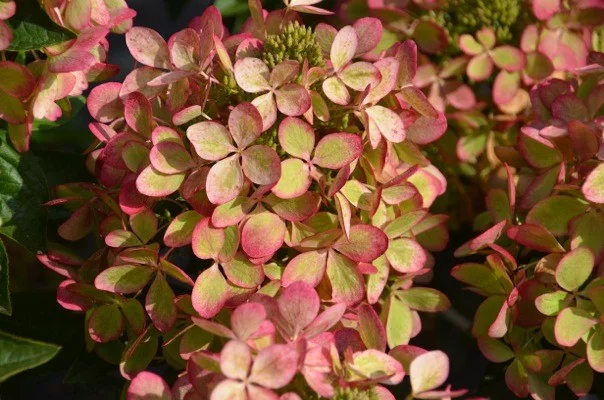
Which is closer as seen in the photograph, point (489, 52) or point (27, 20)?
point (27, 20)

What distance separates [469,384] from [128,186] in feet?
1.99

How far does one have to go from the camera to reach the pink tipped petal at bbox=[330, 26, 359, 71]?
0.77m

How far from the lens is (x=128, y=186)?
2.53 feet

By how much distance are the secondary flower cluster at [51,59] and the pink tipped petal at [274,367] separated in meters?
0.31

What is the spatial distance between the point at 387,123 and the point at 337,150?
6 cm

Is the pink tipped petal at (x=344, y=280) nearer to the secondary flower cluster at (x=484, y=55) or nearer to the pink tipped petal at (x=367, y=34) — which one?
the pink tipped petal at (x=367, y=34)

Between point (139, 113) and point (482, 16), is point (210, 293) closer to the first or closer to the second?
point (139, 113)

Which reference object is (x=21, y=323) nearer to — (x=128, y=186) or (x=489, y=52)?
(x=128, y=186)

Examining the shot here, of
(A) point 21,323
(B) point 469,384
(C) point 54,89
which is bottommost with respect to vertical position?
(B) point 469,384

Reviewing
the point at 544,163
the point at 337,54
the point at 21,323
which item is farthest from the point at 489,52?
the point at 21,323

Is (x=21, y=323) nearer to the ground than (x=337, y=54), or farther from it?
nearer to the ground

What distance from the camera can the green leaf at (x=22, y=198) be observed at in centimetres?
84

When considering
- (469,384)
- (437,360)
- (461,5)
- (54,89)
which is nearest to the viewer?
(437,360)

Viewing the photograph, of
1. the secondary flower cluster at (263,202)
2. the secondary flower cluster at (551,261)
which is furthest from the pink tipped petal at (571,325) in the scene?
the secondary flower cluster at (263,202)
